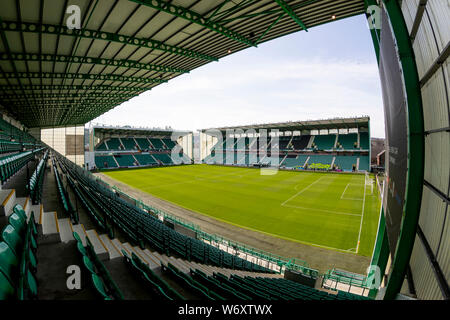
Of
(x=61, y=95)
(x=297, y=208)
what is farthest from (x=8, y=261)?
(x=61, y=95)

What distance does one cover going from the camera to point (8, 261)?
229cm

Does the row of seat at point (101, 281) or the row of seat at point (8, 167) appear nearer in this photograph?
the row of seat at point (101, 281)

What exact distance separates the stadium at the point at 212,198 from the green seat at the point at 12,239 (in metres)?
0.03

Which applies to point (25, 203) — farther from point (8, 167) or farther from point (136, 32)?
point (136, 32)

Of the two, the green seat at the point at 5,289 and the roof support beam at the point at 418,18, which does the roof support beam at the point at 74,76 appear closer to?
the roof support beam at the point at 418,18

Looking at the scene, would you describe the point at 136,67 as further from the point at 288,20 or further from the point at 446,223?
the point at 446,223

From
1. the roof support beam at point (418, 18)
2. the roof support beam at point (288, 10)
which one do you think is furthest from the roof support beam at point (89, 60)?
the roof support beam at point (418, 18)

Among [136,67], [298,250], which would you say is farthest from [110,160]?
[298,250]

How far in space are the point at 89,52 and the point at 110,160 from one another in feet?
147

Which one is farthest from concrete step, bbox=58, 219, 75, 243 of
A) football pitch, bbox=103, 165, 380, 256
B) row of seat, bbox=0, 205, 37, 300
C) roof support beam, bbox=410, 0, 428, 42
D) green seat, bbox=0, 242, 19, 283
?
football pitch, bbox=103, 165, 380, 256

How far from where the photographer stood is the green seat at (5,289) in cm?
174

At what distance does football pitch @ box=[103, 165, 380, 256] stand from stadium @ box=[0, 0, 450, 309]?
0.58ft

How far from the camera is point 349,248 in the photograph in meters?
11.6

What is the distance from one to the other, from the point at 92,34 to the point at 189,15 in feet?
15.5
